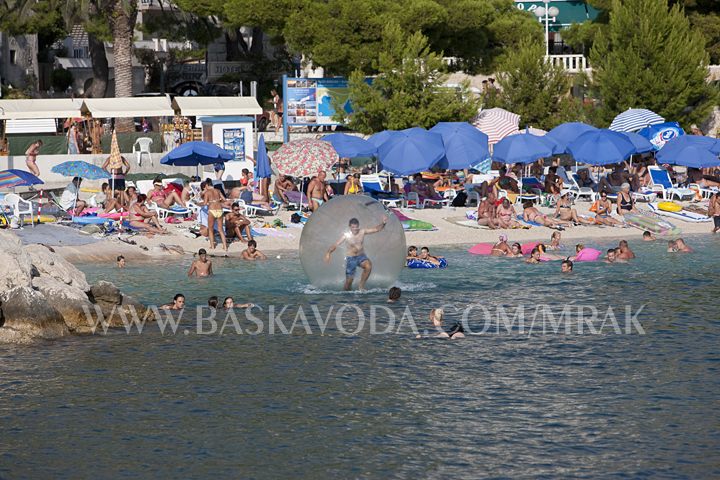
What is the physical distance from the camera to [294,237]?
27734 millimetres

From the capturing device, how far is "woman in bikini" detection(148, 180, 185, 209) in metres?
29.4

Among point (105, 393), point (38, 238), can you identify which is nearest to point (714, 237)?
point (38, 238)

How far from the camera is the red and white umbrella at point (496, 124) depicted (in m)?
37.4

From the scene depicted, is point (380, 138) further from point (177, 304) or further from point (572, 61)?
point (572, 61)

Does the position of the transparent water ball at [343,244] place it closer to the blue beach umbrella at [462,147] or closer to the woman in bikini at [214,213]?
the woman in bikini at [214,213]

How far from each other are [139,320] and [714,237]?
14.8 m

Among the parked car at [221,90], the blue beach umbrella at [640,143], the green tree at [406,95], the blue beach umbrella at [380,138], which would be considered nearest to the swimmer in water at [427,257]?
the blue beach umbrella at [380,138]

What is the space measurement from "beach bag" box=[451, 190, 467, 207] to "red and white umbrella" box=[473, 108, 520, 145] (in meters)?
5.76

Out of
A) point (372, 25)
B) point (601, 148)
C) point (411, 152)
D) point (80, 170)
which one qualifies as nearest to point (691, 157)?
point (601, 148)

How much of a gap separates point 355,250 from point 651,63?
23.5 metres

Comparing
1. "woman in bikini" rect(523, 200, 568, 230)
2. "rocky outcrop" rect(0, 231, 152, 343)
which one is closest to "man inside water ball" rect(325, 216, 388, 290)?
"rocky outcrop" rect(0, 231, 152, 343)

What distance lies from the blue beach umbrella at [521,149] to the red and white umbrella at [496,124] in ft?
13.9

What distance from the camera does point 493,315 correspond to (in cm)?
2069

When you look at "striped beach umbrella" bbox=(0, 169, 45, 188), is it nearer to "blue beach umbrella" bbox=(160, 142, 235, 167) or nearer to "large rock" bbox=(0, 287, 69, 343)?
"blue beach umbrella" bbox=(160, 142, 235, 167)
